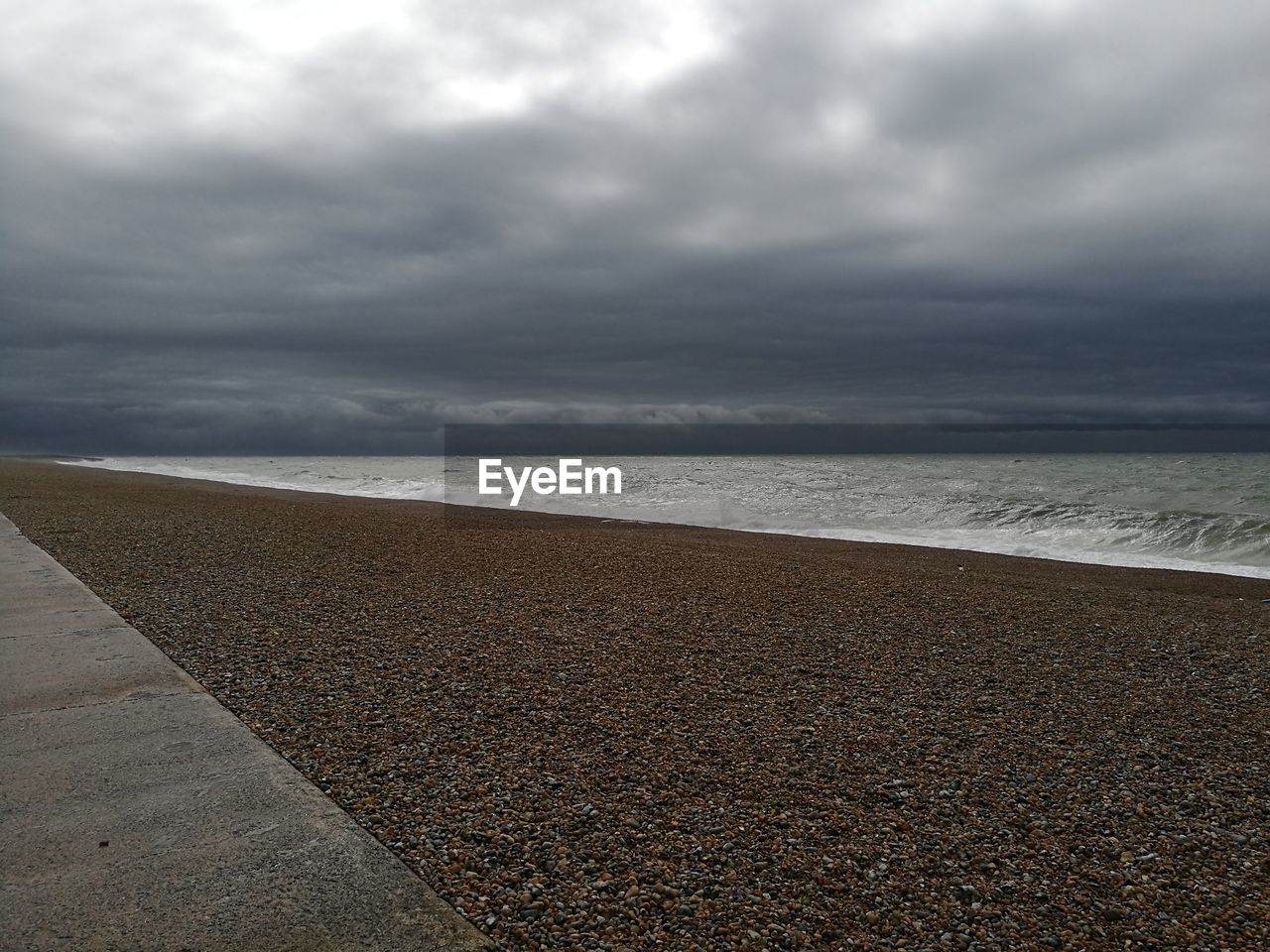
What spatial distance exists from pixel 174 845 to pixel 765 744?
9.13 ft

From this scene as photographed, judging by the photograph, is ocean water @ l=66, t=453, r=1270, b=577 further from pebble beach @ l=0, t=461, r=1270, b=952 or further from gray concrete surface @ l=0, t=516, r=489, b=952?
gray concrete surface @ l=0, t=516, r=489, b=952

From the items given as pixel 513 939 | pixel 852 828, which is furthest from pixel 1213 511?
pixel 513 939

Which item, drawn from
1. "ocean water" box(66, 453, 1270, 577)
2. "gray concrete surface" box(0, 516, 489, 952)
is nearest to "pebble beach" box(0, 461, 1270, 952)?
"gray concrete surface" box(0, 516, 489, 952)

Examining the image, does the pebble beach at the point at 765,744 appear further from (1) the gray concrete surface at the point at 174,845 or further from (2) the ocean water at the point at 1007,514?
(2) the ocean water at the point at 1007,514

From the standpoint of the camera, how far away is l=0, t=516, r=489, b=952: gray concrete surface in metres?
2.58

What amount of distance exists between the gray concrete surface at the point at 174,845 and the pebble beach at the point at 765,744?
0.22 metres

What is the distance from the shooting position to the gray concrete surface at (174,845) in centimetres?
258

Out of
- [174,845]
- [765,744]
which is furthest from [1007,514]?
[174,845]

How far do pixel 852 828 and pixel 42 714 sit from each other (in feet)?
13.5

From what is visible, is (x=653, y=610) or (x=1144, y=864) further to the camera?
(x=653, y=610)

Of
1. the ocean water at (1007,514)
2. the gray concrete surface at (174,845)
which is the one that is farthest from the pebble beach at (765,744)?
the ocean water at (1007,514)

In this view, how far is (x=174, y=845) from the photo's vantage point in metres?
3.04

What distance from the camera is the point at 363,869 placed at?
2.96m

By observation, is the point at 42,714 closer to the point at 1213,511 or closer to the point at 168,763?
the point at 168,763
